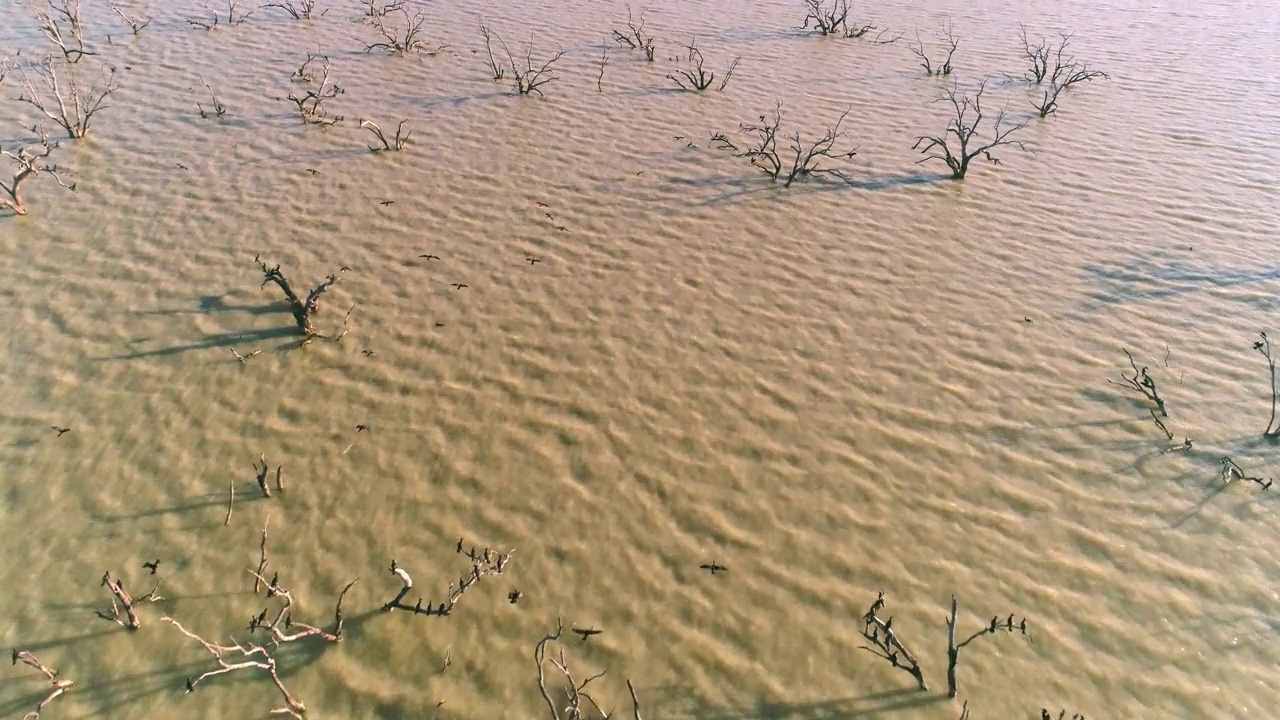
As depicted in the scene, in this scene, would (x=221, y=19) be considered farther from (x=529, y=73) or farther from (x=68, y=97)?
(x=529, y=73)

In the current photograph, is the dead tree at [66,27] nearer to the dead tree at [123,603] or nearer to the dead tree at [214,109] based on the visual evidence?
the dead tree at [214,109]

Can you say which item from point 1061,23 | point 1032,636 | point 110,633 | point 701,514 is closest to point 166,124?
point 110,633

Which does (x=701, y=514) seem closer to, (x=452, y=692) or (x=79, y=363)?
(x=452, y=692)

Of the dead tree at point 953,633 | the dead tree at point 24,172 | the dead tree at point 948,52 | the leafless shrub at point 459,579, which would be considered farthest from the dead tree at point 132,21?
the dead tree at point 953,633

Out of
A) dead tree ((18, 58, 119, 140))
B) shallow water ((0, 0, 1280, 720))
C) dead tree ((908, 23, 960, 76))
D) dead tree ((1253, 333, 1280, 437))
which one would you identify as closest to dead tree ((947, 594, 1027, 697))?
shallow water ((0, 0, 1280, 720))

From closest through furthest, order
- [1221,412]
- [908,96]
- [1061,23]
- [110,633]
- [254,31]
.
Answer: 1. [110,633]
2. [1221,412]
3. [908,96]
4. [254,31]
5. [1061,23]

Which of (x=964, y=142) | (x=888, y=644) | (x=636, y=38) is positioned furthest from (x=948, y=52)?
(x=888, y=644)

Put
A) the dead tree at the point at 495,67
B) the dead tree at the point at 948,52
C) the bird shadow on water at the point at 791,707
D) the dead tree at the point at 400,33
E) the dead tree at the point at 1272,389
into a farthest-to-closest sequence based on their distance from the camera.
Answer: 1. the dead tree at the point at 400,33
2. the dead tree at the point at 948,52
3. the dead tree at the point at 495,67
4. the dead tree at the point at 1272,389
5. the bird shadow on water at the point at 791,707
